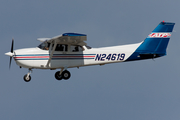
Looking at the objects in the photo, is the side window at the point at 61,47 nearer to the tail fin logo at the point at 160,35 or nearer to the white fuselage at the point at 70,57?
the white fuselage at the point at 70,57

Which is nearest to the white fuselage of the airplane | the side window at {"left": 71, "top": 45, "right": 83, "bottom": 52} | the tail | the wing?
the airplane

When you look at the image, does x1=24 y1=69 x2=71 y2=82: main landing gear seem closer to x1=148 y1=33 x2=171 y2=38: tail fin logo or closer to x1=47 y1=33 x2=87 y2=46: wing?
x1=47 y1=33 x2=87 y2=46: wing

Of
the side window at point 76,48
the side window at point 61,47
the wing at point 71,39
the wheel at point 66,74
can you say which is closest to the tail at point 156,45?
the side window at point 76,48

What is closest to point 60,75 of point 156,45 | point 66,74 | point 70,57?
point 66,74

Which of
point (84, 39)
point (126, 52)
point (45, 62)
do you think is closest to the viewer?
point (84, 39)

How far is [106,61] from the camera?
1919cm

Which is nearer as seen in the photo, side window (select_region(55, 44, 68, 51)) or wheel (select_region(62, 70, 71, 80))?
side window (select_region(55, 44, 68, 51))

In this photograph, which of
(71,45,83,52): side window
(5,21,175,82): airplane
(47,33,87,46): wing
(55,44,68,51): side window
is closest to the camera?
(47,33,87,46): wing

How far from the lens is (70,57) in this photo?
60.7 feet

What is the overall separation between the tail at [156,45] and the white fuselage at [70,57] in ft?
1.52

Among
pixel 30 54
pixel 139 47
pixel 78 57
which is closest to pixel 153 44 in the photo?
pixel 139 47

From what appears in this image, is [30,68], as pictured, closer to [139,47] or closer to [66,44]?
[66,44]

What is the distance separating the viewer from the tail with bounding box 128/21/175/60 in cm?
1962

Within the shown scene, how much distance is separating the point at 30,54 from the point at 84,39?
350 centimetres
